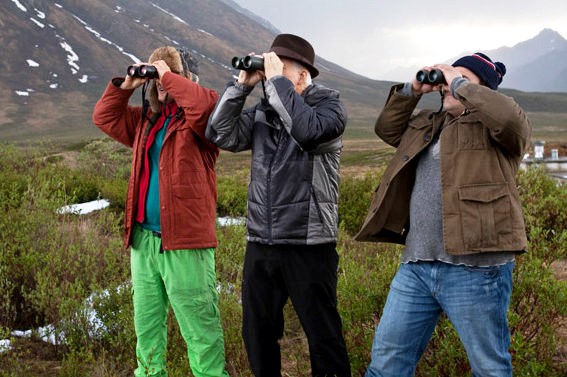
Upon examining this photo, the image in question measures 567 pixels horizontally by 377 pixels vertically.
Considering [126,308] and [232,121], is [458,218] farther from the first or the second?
[126,308]

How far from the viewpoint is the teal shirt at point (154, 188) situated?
10.2 ft

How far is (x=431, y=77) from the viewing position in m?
2.47

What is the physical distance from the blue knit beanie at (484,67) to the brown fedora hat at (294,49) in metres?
0.74

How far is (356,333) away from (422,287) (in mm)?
986

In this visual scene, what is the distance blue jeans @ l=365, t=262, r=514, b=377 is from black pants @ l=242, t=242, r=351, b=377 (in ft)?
1.06

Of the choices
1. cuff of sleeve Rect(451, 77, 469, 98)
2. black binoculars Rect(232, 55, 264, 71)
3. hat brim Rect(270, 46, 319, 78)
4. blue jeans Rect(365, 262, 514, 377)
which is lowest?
blue jeans Rect(365, 262, 514, 377)

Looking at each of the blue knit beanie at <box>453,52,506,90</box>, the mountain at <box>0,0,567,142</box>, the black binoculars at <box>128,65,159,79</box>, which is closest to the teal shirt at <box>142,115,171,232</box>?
the black binoculars at <box>128,65,159,79</box>

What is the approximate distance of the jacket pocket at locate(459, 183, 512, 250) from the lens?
2250 mm

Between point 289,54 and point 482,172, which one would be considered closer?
point 482,172

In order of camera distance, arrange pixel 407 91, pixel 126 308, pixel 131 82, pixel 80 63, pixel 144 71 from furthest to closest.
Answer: pixel 80 63
pixel 126 308
pixel 131 82
pixel 144 71
pixel 407 91

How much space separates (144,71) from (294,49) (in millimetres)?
785

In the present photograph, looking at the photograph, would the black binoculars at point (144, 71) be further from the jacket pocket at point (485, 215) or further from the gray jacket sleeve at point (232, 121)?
the jacket pocket at point (485, 215)

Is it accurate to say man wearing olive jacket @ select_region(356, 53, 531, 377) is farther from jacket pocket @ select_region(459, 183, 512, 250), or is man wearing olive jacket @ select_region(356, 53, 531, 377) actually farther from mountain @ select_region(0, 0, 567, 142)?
mountain @ select_region(0, 0, 567, 142)

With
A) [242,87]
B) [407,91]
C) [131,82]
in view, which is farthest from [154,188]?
[407,91]
